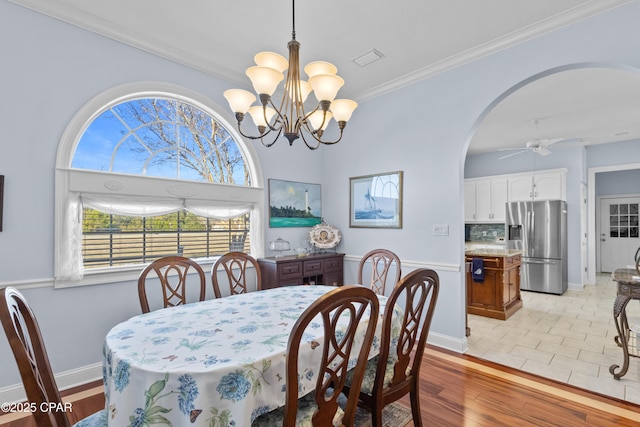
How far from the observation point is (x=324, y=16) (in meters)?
2.45

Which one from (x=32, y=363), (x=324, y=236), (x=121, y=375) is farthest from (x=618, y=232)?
(x=32, y=363)

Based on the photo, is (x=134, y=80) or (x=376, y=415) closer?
(x=376, y=415)

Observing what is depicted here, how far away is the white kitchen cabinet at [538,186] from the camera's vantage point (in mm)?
5770

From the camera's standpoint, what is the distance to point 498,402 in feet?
7.24

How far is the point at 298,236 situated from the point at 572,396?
3021 millimetres

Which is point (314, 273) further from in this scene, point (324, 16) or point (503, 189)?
point (503, 189)

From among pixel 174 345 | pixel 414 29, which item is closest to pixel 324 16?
pixel 414 29

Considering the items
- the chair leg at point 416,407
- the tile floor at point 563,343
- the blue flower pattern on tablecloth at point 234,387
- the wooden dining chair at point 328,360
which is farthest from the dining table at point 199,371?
the tile floor at point 563,343

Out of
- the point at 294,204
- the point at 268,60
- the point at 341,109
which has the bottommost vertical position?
the point at 294,204

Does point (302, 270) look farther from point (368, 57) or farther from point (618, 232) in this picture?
point (618, 232)

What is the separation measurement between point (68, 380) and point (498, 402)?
3270 mm

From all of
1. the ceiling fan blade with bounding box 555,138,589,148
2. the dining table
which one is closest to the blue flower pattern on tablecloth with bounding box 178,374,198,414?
the dining table

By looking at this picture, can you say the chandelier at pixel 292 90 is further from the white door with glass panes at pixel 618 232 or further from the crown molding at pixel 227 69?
the white door with glass panes at pixel 618 232

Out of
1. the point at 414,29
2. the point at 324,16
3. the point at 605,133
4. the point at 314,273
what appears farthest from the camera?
the point at 605,133
